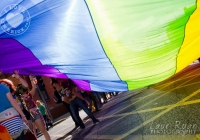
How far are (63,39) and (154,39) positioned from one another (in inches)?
47.9

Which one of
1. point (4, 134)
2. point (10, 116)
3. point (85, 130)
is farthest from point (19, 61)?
point (85, 130)

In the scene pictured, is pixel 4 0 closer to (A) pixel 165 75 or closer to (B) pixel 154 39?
(B) pixel 154 39

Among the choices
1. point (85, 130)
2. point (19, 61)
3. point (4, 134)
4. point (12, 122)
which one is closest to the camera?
point (4, 134)

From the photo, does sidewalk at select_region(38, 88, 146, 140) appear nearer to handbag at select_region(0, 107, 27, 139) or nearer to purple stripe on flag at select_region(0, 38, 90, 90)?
purple stripe on flag at select_region(0, 38, 90, 90)

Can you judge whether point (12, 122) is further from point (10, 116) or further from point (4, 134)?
point (4, 134)

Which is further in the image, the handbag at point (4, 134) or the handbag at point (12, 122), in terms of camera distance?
the handbag at point (12, 122)

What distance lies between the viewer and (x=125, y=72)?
3.43 meters

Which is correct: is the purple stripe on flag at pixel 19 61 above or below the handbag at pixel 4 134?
above

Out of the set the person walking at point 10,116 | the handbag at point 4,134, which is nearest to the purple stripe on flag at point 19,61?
the person walking at point 10,116

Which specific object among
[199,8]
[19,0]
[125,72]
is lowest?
[125,72]

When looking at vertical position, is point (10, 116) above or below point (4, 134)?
above

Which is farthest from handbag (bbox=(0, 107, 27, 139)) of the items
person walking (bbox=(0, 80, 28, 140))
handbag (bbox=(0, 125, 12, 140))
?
handbag (bbox=(0, 125, 12, 140))

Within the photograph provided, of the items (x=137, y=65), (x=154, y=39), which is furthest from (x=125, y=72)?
(x=154, y=39)

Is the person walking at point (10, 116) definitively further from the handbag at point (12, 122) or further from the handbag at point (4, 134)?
the handbag at point (4, 134)
